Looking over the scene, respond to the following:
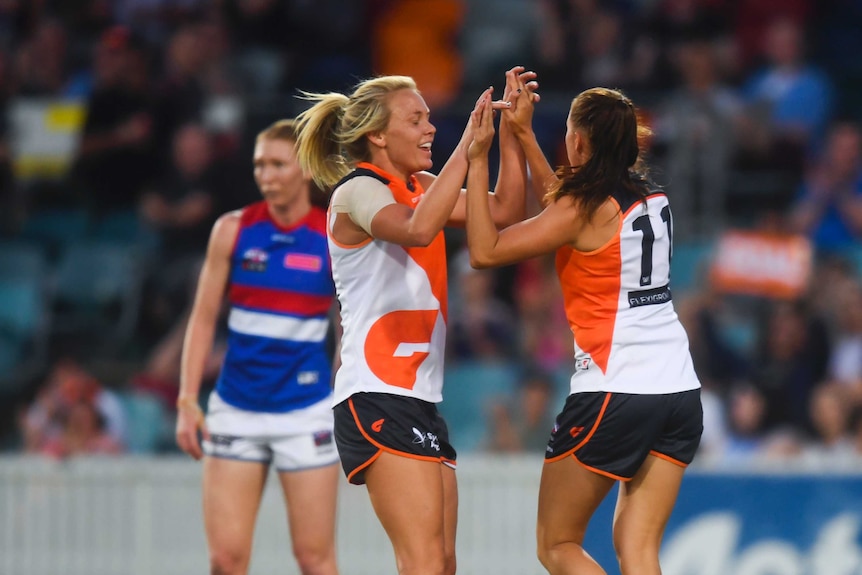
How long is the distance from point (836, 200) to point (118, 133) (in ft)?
19.2

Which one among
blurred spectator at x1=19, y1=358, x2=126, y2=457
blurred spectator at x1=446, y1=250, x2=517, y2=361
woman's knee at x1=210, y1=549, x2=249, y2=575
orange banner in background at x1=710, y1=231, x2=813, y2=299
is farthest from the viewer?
blurred spectator at x1=446, y1=250, x2=517, y2=361

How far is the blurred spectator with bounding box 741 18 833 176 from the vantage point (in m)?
10.5

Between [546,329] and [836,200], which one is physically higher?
[836,200]

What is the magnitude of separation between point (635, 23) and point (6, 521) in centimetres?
663

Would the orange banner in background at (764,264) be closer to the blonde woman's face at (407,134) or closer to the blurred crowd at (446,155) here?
the blurred crowd at (446,155)

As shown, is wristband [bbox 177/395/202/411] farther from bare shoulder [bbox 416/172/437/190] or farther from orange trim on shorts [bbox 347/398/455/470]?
bare shoulder [bbox 416/172/437/190]

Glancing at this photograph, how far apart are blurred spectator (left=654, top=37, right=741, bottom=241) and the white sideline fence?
2.92 meters

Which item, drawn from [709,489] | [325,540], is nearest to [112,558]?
[325,540]

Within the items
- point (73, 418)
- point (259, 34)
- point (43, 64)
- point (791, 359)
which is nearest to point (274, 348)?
point (73, 418)

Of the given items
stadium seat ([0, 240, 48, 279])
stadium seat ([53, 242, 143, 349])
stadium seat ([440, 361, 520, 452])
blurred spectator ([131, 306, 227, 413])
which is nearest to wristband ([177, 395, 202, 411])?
blurred spectator ([131, 306, 227, 413])

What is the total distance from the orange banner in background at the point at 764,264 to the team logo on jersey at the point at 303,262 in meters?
4.38

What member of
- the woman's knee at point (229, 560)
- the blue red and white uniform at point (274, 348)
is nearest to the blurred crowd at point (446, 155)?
the blue red and white uniform at point (274, 348)

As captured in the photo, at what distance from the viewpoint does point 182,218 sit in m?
10.6

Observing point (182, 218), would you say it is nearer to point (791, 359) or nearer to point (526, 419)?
point (526, 419)
